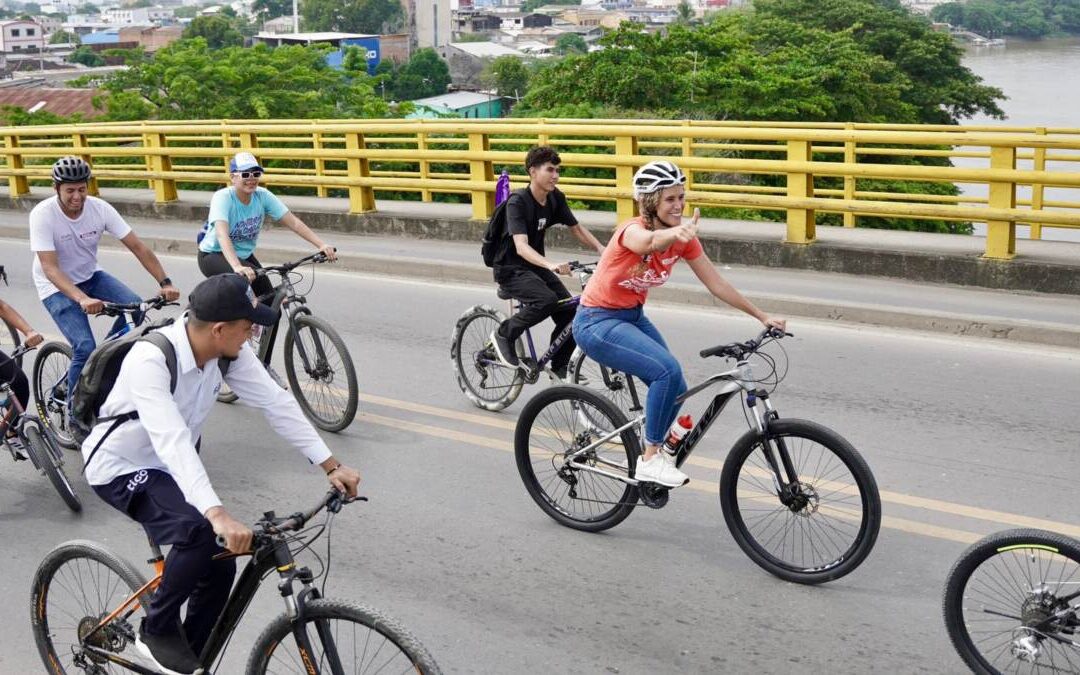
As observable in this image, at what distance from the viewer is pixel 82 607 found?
A: 468 cm

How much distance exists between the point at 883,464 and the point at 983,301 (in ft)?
13.5

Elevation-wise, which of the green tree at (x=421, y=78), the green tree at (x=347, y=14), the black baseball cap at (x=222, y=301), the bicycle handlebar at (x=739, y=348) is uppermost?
the green tree at (x=347, y=14)

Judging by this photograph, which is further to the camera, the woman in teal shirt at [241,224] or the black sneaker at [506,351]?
the woman in teal shirt at [241,224]

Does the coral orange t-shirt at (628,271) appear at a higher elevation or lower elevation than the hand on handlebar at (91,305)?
higher

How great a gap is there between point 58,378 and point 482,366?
106 inches

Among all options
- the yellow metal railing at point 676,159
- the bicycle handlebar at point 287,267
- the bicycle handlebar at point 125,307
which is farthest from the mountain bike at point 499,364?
the yellow metal railing at point 676,159

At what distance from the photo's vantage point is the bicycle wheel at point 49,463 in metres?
7.00

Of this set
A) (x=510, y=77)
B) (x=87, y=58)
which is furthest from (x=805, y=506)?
(x=87, y=58)

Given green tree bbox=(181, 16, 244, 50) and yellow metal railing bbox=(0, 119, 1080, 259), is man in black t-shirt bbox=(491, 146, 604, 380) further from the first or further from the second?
green tree bbox=(181, 16, 244, 50)

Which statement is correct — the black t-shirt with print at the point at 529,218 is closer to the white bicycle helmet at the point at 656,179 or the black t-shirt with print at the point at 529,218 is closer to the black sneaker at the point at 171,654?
the white bicycle helmet at the point at 656,179

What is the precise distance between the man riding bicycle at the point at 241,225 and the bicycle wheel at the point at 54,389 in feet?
3.55

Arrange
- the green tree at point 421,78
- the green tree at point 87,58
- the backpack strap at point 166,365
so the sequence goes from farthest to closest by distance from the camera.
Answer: the green tree at point 87,58, the green tree at point 421,78, the backpack strap at point 166,365

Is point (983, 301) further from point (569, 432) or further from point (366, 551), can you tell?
point (366, 551)

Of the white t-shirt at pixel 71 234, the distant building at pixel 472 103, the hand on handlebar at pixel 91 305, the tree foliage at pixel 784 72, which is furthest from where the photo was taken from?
the distant building at pixel 472 103
